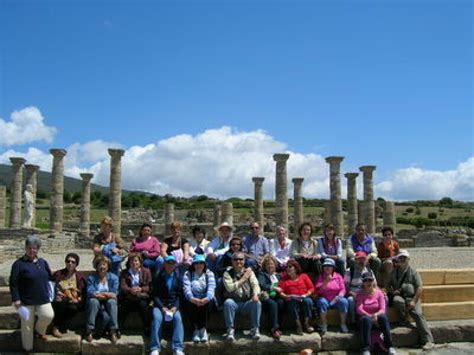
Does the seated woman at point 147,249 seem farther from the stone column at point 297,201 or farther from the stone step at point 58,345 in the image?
the stone column at point 297,201

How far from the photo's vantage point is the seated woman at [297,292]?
9.12 meters

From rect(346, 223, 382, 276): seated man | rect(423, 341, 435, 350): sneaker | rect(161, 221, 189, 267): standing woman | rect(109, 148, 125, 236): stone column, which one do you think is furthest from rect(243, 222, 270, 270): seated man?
rect(109, 148, 125, 236): stone column

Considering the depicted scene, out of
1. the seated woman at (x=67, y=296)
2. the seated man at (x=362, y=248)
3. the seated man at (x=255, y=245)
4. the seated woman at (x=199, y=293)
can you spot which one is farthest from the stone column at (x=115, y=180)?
the seated woman at (x=199, y=293)

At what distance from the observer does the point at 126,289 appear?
29.2 feet

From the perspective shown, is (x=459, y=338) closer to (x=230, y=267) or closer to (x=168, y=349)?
(x=230, y=267)

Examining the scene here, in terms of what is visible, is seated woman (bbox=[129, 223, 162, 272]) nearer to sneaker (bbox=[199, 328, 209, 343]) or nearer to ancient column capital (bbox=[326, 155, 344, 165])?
sneaker (bbox=[199, 328, 209, 343])

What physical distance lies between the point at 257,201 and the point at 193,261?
26.2 m

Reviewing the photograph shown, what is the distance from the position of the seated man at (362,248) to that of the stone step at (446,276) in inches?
50.6

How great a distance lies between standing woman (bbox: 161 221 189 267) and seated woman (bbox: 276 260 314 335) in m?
1.89

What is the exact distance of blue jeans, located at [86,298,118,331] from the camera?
28.0ft

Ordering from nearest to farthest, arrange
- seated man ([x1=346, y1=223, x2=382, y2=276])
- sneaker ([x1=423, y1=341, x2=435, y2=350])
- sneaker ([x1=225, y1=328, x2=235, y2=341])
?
sneaker ([x1=225, y1=328, x2=235, y2=341])
sneaker ([x1=423, y1=341, x2=435, y2=350])
seated man ([x1=346, y1=223, x2=382, y2=276])

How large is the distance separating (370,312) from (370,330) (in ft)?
1.25

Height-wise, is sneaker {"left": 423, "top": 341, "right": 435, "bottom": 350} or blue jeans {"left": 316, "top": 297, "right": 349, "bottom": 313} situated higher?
blue jeans {"left": 316, "top": 297, "right": 349, "bottom": 313}

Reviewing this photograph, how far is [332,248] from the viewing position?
404 inches
